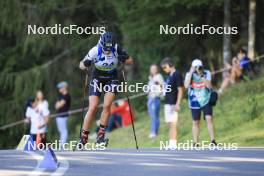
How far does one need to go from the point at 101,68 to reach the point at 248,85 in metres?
9.63

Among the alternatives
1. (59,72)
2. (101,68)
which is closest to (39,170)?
(101,68)

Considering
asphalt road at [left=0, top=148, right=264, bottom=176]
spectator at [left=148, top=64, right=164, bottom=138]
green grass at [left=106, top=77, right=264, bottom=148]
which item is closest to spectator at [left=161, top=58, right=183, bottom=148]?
green grass at [left=106, top=77, right=264, bottom=148]

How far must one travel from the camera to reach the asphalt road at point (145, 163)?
11984 millimetres

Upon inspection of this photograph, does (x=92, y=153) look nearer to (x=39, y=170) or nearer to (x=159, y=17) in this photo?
(x=39, y=170)

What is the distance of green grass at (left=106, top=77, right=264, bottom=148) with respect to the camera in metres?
21.1

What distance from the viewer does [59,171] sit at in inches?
475

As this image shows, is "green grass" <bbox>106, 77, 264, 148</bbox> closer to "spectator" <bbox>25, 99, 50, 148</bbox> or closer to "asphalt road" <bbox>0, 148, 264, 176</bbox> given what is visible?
"spectator" <bbox>25, 99, 50, 148</bbox>

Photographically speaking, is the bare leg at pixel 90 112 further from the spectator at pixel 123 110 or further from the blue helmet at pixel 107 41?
the spectator at pixel 123 110
